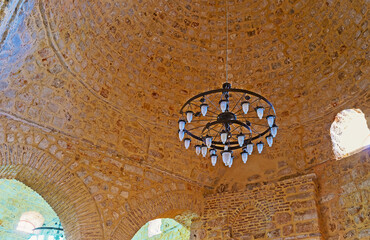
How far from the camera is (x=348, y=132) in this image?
8.40 meters

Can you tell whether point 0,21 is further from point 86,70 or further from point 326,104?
point 326,104

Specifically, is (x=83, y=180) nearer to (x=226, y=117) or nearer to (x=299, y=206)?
(x=226, y=117)

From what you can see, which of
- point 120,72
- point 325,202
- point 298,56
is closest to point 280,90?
point 298,56

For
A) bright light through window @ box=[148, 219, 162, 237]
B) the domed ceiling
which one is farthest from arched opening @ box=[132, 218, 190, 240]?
the domed ceiling

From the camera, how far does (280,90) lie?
9398 millimetres

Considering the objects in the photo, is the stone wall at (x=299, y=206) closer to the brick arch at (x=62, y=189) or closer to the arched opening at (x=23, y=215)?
the brick arch at (x=62, y=189)

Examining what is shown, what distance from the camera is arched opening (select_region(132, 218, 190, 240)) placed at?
9977 mm

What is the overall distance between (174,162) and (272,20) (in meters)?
4.10

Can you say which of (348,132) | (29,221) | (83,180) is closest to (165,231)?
(83,180)

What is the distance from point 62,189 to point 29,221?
4.13m

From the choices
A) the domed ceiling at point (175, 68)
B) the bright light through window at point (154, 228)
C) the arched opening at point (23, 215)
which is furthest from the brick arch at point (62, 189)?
the bright light through window at point (154, 228)

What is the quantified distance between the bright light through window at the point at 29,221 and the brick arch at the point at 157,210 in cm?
410

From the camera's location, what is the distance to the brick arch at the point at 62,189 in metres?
7.05

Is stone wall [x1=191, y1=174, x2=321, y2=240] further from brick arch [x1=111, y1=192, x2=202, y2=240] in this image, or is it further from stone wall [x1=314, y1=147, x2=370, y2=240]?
brick arch [x1=111, y1=192, x2=202, y2=240]
